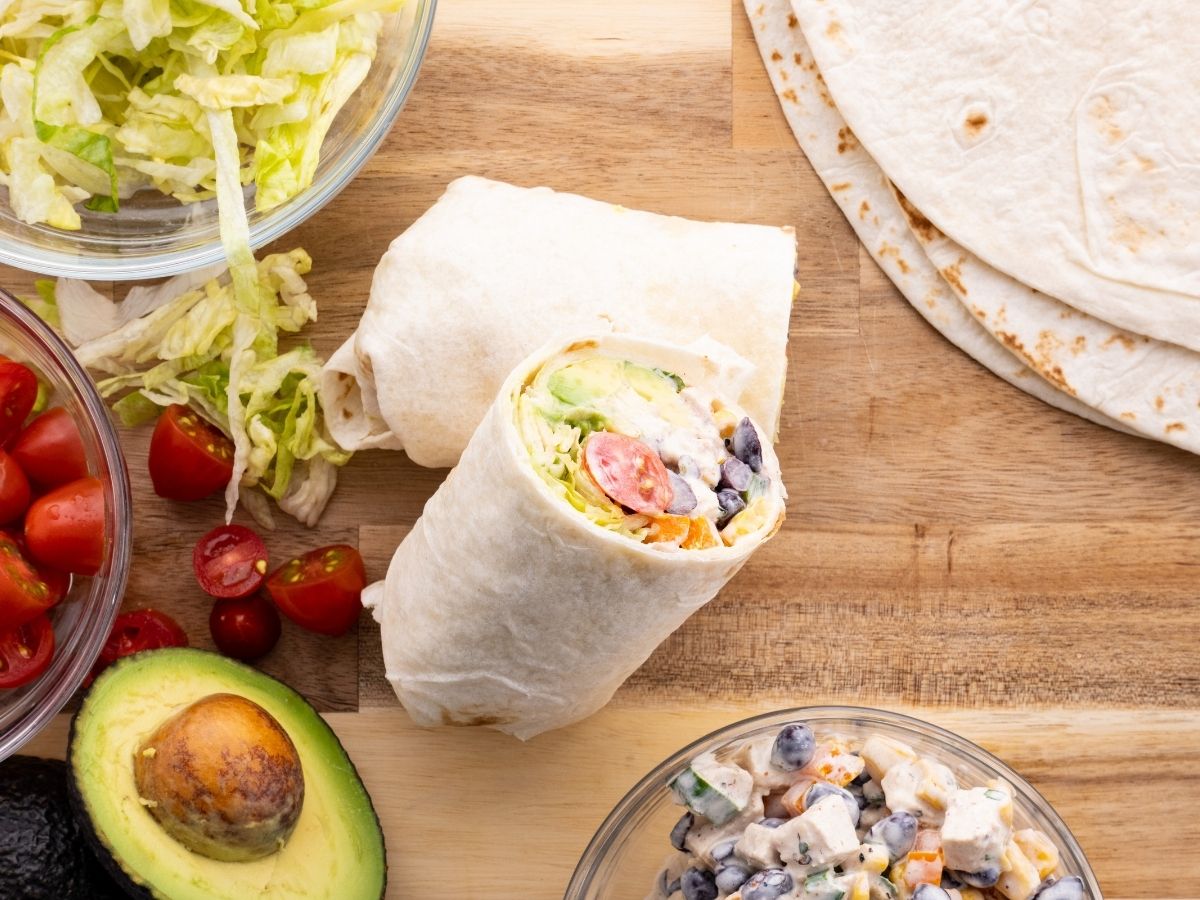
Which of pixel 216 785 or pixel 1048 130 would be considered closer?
pixel 216 785

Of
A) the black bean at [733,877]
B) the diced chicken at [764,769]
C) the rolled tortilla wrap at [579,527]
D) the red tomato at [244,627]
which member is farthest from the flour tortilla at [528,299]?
the black bean at [733,877]

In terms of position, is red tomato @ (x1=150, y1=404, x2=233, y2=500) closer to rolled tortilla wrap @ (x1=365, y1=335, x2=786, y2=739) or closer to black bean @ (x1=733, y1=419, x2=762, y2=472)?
rolled tortilla wrap @ (x1=365, y1=335, x2=786, y2=739)

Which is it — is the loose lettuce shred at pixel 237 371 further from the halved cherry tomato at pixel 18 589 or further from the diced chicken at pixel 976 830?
the diced chicken at pixel 976 830

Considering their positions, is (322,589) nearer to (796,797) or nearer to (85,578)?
(85,578)

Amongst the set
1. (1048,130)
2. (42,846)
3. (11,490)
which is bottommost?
(42,846)

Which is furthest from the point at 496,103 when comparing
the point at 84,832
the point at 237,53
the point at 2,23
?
the point at 84,832

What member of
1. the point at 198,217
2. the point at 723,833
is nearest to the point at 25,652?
the point at 198,217
